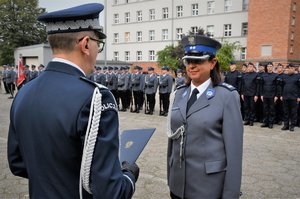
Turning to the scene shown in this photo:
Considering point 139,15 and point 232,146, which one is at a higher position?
point 139,15

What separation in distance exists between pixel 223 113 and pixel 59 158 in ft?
4.31

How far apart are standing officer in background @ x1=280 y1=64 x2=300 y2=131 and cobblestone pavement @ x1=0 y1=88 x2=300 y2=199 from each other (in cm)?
103

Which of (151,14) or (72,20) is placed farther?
(151,14)

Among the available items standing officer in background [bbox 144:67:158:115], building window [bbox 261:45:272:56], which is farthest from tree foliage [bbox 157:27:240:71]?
standing officer in background [bbox 144:67:158:115]

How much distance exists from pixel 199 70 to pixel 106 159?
138 cm

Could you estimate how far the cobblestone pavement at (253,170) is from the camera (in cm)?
441

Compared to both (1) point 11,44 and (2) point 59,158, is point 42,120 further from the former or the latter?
(1) point 11,44

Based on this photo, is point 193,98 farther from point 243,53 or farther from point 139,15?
point 139,15

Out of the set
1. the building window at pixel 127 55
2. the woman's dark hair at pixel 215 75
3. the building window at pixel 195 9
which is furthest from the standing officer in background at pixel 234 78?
the building window at pixel 127 55

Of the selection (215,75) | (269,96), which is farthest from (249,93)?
(215,75)

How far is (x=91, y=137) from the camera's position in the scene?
4.57ft

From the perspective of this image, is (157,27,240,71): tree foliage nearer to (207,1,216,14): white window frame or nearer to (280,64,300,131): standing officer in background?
(207,1,216,14): white window frame

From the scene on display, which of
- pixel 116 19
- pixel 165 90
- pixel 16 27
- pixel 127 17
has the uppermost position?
pixel 127 17

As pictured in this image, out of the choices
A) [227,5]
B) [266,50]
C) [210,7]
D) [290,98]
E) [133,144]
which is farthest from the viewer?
[210,7]
